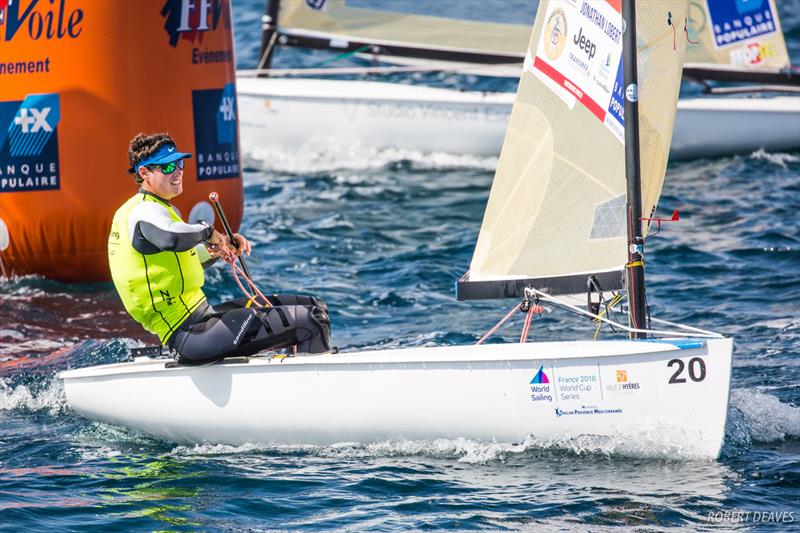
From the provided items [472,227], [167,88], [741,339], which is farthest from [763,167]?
[167,88]

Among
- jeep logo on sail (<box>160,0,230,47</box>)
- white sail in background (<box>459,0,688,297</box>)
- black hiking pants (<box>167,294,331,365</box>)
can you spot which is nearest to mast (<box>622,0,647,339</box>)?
white sail in background (<box>459,0,688,297</box>)

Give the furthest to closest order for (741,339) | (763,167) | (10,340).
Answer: (763,167)
(10,340)
(741,339)

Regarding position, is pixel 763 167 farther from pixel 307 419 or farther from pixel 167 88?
pixel 307 419

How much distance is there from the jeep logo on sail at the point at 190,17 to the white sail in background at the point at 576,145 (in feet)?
9.95

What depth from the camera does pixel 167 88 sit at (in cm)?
788

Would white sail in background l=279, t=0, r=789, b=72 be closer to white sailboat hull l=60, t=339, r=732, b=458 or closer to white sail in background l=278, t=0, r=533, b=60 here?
white sail in background l=278, t=0, r=533, b=60

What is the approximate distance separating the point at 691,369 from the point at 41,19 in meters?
4.84

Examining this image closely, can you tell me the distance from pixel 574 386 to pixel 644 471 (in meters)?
0.45

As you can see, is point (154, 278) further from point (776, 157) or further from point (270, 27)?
point (270, 27)

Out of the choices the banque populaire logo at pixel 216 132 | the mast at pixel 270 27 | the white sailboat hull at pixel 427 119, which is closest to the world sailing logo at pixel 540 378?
the banque populaire logo at pixel 216 132

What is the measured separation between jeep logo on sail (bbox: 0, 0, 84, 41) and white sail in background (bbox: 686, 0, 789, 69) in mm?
6352

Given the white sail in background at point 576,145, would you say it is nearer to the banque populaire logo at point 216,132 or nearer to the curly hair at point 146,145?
the curly hair at point 146,145

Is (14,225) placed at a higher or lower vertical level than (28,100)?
lower

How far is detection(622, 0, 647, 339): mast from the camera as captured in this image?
5090mm
